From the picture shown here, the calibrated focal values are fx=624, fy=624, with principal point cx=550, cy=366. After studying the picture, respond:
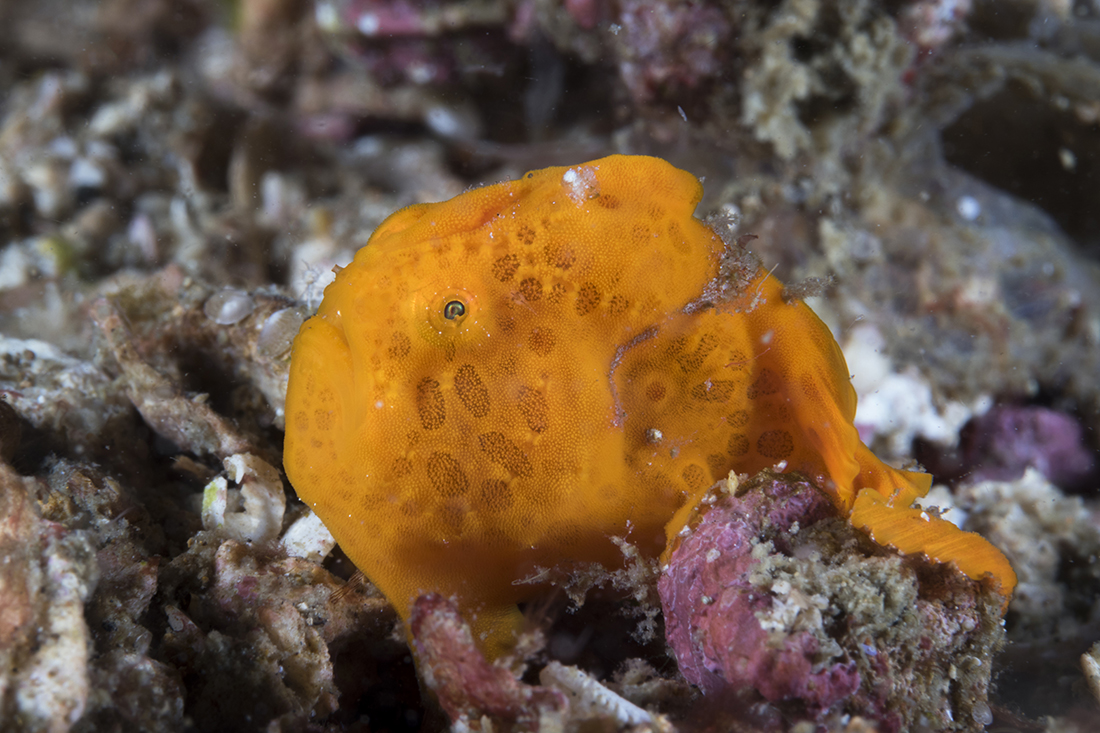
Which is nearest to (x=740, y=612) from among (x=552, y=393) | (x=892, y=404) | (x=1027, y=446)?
(x=552, y=393)

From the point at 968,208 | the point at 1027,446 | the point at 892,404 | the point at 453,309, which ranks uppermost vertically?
the point at 453,309

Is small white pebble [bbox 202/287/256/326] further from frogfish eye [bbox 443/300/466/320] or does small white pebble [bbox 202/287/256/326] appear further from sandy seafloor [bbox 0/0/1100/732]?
frogfish eye [bbox 443/300/466/320]

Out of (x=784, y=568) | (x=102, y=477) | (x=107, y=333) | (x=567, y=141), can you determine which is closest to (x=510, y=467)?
(x=784, y=568)

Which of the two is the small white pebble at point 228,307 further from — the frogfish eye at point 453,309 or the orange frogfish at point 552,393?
the frogfish eye at point 453,309

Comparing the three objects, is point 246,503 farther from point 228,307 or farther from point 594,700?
point 594,700

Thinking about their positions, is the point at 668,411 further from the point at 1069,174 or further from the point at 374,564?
the point at 1069,174

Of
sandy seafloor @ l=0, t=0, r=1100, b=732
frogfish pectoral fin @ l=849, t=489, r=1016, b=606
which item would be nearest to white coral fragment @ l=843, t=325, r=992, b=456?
sandy seafloor @ l=0, t=0, r=1100, b=732
